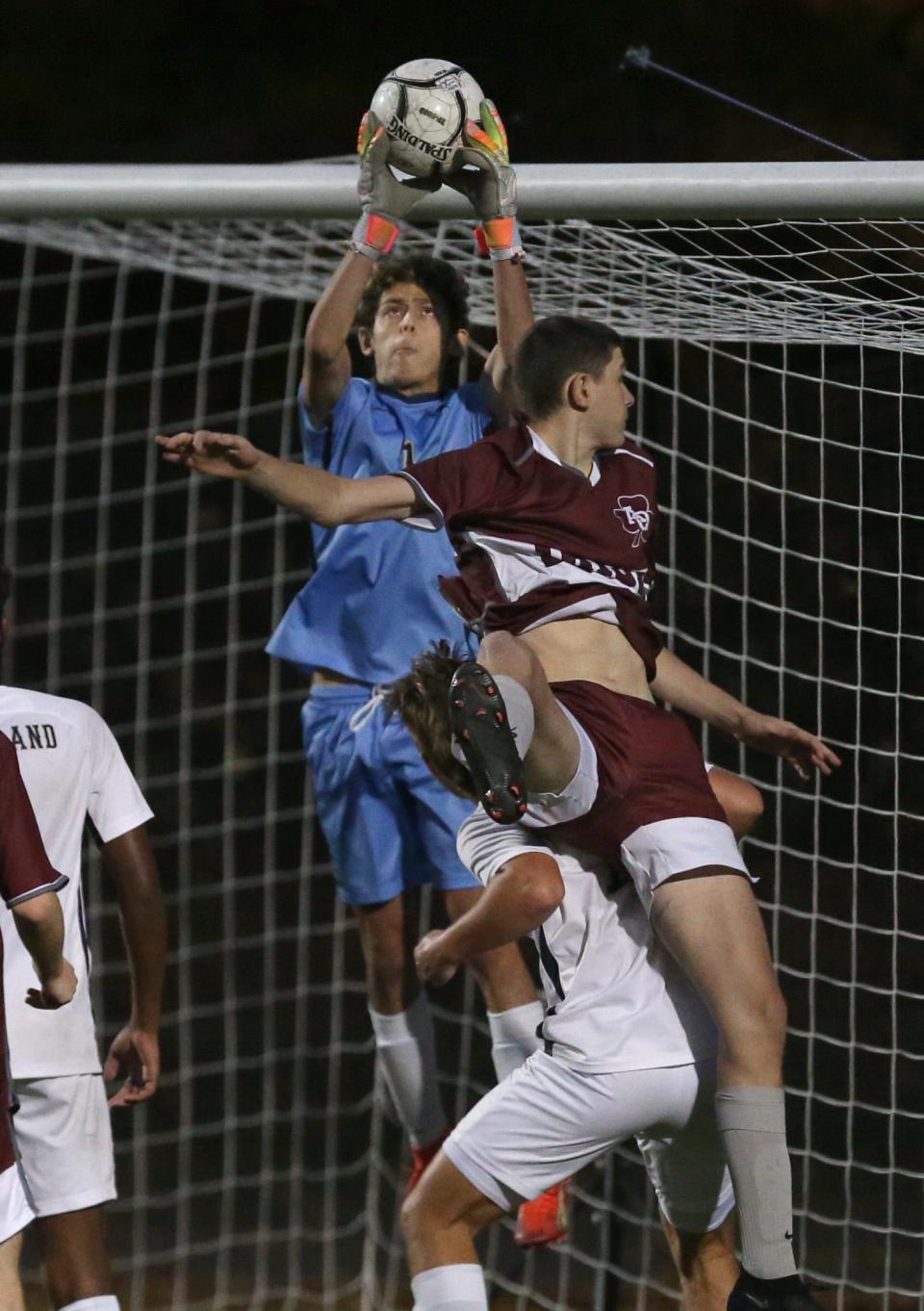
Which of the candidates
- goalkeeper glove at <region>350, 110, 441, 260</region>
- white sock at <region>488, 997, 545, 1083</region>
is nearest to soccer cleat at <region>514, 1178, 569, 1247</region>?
white sock at <region>488, 997, 545, 1083</region>

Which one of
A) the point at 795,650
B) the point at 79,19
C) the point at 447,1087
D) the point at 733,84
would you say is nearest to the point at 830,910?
the point at 795,650

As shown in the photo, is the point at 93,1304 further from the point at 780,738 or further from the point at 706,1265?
the point at 780,738

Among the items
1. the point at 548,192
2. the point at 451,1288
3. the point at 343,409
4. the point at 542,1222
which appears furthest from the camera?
the point at 343,409

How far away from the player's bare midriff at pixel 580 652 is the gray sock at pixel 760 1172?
0.68 metres

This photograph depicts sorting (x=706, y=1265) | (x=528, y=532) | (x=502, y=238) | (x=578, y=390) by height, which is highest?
(x=502, y=238)

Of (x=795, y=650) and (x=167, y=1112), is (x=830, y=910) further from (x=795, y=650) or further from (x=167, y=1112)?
(x=167, y=1112)

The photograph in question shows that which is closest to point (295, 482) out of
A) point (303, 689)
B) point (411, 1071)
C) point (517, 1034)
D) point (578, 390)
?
point (578, 390)

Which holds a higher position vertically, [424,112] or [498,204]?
[424,112]

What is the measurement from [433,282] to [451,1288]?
1.97m

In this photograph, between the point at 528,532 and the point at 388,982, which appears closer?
the point at 528,532

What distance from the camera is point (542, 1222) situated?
10.8 feet

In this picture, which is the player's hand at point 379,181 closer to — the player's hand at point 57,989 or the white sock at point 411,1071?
the player's hand at point 57,989

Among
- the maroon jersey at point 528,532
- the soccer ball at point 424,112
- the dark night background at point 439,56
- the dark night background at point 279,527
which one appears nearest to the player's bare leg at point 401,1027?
the maroon jersey at point 528,532

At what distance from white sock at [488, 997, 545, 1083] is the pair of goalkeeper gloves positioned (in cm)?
147
